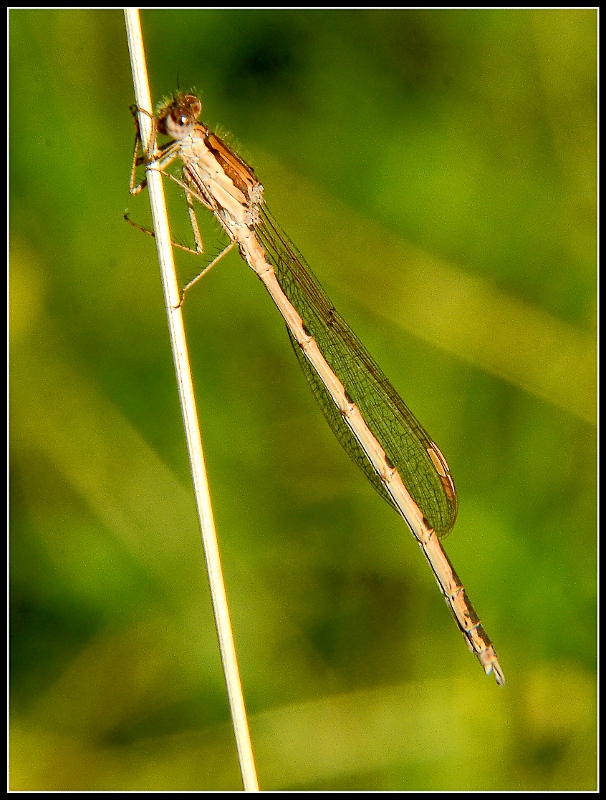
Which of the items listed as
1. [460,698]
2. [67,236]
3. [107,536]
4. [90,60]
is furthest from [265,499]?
[90,60]

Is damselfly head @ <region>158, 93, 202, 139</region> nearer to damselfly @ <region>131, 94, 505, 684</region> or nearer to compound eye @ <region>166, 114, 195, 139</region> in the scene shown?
compound eye @ <region>166, 114, 195, 139</region>

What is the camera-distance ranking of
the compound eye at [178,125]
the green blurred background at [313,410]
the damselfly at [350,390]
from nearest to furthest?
the compound eye at [178,125] < the damselfly at [350,390] < the green blurred background at [313,410]

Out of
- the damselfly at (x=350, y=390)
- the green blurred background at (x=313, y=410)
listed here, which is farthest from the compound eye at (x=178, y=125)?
the green blurred background at (x=313, y=410)

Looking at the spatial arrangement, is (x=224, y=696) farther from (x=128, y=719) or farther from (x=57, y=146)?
(x=57, y=146)

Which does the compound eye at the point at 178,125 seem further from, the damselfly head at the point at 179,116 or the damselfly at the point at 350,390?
the damselfly at the point at 350,390

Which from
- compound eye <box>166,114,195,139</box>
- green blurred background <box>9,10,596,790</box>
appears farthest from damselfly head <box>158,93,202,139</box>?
green blurred background <box>9,10,596,790</box>

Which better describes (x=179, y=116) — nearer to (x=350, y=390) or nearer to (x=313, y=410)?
(x=350, y=390)

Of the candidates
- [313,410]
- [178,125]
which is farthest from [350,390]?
[178,125]
